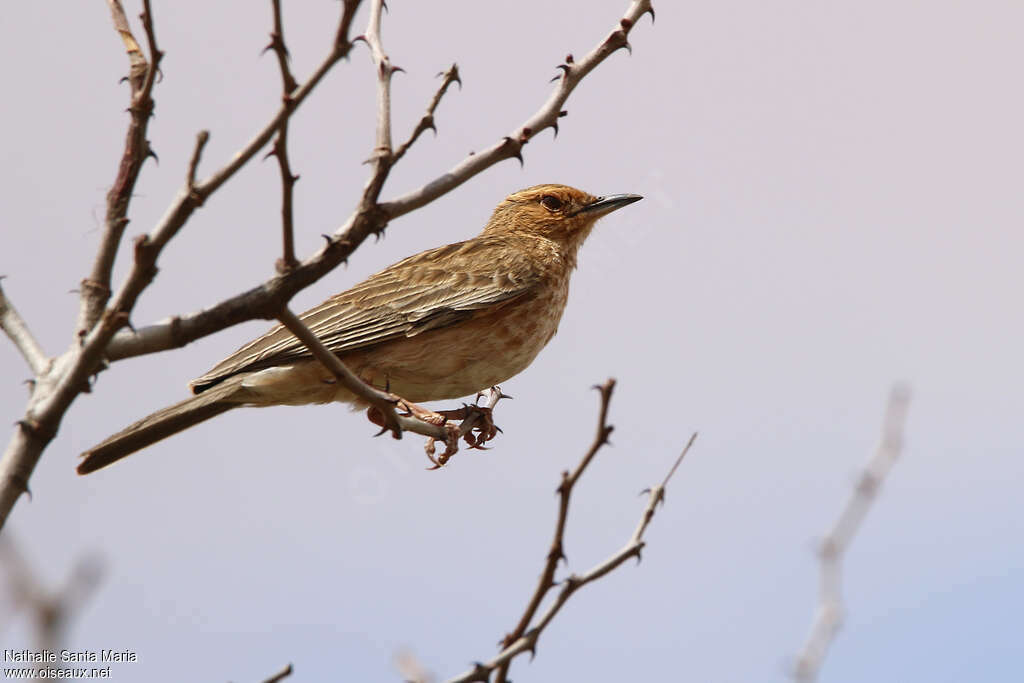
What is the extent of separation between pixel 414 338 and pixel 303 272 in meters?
3.53

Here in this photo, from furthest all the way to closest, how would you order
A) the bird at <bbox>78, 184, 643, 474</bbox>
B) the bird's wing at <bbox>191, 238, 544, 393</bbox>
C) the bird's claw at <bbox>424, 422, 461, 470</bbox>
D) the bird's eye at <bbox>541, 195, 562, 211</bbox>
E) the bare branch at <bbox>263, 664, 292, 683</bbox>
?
the bird's eye at <bbox>541, 195, 562, 211</bbox>, the bird's wing at <bbox>191, 238, 544, 393</bbox>, the bird at <bbox>78, 184, 643, 474</bbox>, the bird's claw at <bbox>424, 422, 461, 470</bbox>, the bare branch at <bbox>263, 664, 292, 683</bbox>

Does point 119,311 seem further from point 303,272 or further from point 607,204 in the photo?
point 607,204

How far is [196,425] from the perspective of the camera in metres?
6.44

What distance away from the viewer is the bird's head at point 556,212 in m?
8.56

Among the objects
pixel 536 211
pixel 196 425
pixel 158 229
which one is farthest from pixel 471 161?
pixel 536 211

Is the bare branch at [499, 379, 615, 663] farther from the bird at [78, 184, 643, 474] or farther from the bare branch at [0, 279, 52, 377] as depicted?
the bird at [78, 184, 643, 474]

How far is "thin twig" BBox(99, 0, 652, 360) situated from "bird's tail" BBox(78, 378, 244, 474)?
8.32 feet

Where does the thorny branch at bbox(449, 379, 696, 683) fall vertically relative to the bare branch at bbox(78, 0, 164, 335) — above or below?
below

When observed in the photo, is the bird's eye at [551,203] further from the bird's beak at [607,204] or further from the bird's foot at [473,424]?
the bird's foot at [473,424]

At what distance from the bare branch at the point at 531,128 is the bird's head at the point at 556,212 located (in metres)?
3.98

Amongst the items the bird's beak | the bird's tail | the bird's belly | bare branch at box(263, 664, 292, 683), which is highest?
the bird's beak

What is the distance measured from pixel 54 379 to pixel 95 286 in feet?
1.21

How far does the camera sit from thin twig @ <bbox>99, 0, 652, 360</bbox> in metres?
3.49

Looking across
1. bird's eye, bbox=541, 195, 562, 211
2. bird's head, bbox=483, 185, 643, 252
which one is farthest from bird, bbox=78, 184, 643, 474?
bird's eye, bbox=541, 195, 562, 211
